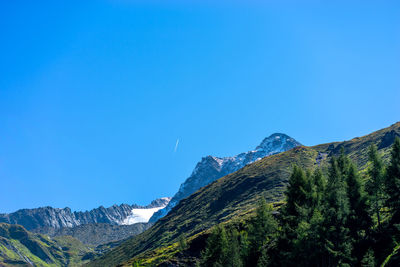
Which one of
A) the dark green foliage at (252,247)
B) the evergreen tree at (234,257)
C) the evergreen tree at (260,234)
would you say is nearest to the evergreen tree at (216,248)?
the dark green foliage at (252,247)

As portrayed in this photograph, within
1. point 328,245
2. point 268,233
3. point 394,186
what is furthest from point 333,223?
point 268,233

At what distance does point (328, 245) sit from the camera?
5838 centimetres

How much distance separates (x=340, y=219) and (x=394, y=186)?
13271 millimetres

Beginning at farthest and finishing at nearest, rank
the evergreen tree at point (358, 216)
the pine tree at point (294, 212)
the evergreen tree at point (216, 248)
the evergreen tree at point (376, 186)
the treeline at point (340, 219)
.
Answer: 1. the evergreen tree at point (216, 248)
2. the evergreen tree at point (376, 186)
3. the pine tree at point (294, 212)
4. the evergreen tree at point (358, 216)
5. the treeline at point (340, 219)

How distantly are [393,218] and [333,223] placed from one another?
A: 49.1 feet

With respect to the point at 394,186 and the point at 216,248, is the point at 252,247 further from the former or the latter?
the point at 394,186

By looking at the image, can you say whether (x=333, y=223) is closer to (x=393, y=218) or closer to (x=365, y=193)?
(x=365, y=193)

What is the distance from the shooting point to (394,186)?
64.4 m

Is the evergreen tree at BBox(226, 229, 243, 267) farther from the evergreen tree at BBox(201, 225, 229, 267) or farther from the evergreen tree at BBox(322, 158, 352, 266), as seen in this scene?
the evergreen tree at BBox(322, 158, 352, 266)

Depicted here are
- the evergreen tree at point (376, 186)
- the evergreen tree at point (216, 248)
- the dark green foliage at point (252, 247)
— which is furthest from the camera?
the evergreen tree at point (216, 248)

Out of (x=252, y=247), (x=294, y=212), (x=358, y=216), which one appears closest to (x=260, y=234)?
(x=252, y=247)

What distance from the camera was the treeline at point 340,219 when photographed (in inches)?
2335

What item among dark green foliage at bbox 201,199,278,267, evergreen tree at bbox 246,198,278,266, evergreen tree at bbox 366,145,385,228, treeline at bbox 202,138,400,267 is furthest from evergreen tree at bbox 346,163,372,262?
evergreen tree at bbox 246,198,278,266

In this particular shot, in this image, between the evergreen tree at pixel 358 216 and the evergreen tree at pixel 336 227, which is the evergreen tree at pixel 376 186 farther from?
the evergreen tree at pixel 336 227
